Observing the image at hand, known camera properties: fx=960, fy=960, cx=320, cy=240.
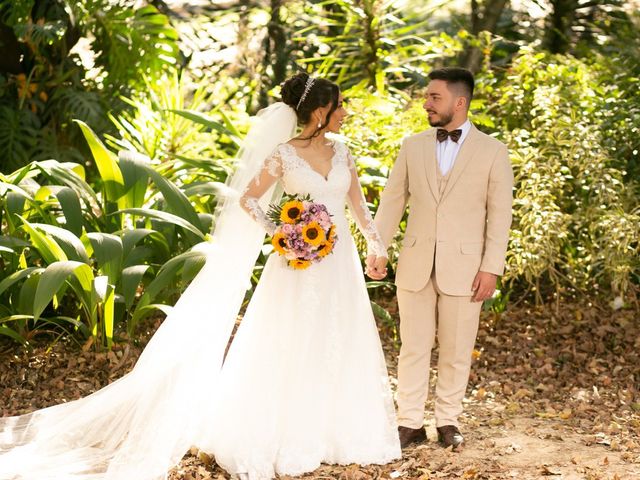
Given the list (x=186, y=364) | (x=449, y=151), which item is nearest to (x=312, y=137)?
(x=449, y=151)

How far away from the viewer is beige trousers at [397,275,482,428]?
4.32 metres

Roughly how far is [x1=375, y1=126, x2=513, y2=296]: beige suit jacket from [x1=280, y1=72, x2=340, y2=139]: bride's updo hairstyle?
51 centimetres

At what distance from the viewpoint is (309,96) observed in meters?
4.05

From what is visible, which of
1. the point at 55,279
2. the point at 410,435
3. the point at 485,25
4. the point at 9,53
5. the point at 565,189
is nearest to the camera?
the point at 410,435

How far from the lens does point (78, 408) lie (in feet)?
14.1

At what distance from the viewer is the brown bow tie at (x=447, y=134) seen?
427 centimetres

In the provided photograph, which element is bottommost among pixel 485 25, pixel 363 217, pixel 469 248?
pixel 469 248

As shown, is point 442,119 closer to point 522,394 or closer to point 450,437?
point 450,437

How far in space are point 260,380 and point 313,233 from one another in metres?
0.67

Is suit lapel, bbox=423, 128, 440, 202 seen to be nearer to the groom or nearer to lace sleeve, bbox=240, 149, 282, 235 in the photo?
the groom

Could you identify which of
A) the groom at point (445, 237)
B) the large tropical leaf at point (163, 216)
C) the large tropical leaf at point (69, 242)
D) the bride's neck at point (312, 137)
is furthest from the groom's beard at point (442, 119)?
the large tropical leaf at point (69, 242)

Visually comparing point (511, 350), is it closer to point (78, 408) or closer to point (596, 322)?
point (596, 322)

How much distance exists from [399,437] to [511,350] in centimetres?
191

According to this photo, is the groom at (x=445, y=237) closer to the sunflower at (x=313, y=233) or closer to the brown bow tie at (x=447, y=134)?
the brown bow tie at (x=447, y=134)
